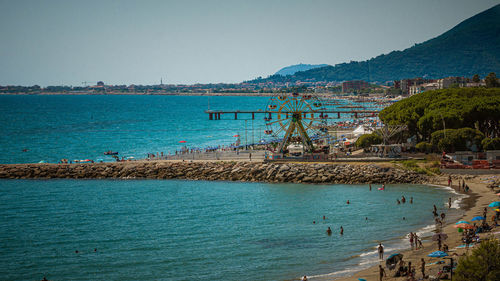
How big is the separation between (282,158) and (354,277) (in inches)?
1272

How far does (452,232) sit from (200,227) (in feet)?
61.0

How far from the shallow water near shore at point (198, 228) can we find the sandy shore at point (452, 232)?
1502 mm

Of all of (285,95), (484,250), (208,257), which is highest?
(285,95)

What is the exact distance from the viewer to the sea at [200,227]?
Result: 99.1ft

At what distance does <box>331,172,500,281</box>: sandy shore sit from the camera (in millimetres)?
27203

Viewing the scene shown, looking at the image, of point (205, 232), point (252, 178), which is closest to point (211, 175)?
point (252, 178)

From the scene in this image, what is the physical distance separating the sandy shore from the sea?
106 cm

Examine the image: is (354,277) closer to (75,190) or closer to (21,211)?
(21,211)

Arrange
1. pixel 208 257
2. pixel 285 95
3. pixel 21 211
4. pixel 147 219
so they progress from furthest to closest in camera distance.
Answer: pixel 285 95
pixel 21 211
pixel 147 219
pixel 208 257

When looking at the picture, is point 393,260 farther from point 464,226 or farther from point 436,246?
point 464,226

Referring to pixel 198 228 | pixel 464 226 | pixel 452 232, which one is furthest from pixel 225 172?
pixel 464 226

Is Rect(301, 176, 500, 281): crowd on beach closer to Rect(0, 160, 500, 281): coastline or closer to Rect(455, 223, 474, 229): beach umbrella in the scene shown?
Rect(455, 223, 474, 229): beach umbrella

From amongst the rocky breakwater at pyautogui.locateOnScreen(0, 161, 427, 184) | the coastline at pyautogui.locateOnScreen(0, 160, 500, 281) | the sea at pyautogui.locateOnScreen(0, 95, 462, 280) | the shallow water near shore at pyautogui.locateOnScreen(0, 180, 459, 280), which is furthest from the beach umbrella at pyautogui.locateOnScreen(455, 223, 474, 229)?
the rocky breakwater at pyautogui.locateOnScreen(0, 161, 427, 184)

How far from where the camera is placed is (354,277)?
27312mm
